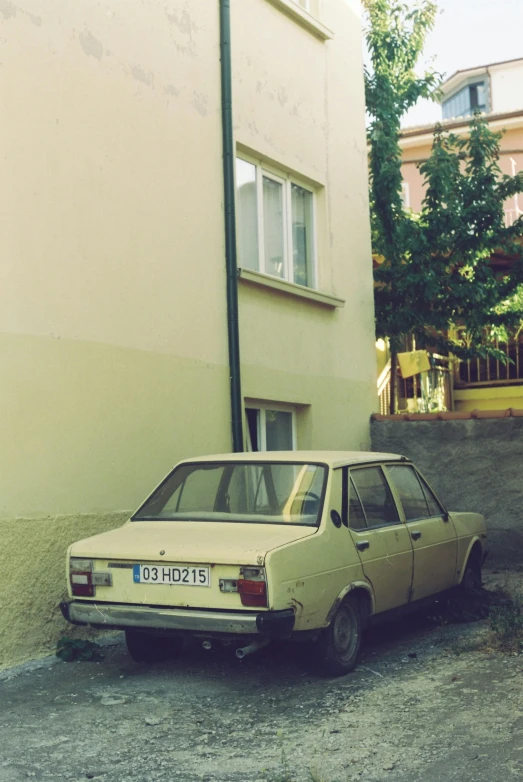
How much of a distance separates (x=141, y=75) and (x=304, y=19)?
3402mm

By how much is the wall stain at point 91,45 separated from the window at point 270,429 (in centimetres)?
385

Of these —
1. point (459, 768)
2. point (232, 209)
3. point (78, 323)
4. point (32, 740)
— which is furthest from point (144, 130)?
point (459, 768)

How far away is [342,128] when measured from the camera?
39.8 ft

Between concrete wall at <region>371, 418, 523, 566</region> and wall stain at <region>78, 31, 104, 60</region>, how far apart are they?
18.6 feet

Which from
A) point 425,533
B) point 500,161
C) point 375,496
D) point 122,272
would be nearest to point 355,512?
point 375,496

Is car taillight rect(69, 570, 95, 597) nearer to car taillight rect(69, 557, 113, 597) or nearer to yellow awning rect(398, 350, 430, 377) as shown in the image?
car taillight rect(69, 557, 113, 597)

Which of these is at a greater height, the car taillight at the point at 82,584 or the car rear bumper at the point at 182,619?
the car taillight at the point at 82,584

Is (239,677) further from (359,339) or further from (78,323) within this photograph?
(359,339)

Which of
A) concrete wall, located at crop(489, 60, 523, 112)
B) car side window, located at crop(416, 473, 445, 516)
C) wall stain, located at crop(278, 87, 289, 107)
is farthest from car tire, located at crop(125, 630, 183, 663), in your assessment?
concrete wall, located at crop(489, 60, 523, 112)

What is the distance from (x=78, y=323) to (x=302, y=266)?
14.4 ft

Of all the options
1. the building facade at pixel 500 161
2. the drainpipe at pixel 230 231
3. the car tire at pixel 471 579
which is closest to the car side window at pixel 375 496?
the car tire at pixel 471 579

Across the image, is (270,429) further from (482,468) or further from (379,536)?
(379,536)

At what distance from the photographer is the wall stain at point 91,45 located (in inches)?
315

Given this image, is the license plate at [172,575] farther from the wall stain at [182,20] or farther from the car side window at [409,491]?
the wall stain at [182,20]
